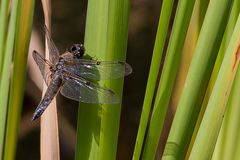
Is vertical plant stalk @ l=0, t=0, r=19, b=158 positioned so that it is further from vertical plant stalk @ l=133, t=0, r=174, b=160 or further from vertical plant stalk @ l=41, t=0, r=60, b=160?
vertical plant stalk @ l=133, t=0, r=174, b=160

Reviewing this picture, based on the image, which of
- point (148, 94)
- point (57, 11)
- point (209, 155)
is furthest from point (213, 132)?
point (57, 11)

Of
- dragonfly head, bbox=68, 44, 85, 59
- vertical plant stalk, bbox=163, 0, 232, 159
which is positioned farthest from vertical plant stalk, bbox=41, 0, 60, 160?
vertical plant stalk, bbox=163, 0, 232, 159

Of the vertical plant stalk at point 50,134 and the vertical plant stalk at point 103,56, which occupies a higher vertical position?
the vertical plant stalk at point 103,56

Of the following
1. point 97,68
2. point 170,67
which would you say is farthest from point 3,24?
point 170,67

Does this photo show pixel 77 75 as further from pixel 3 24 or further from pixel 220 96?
pixel 220 96

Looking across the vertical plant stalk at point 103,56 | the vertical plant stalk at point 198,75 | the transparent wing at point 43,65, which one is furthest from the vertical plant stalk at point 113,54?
the transparent wing at point 43,65

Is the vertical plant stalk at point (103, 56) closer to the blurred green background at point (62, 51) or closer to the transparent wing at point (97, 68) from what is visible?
the transparent wing at point (97, 68)
